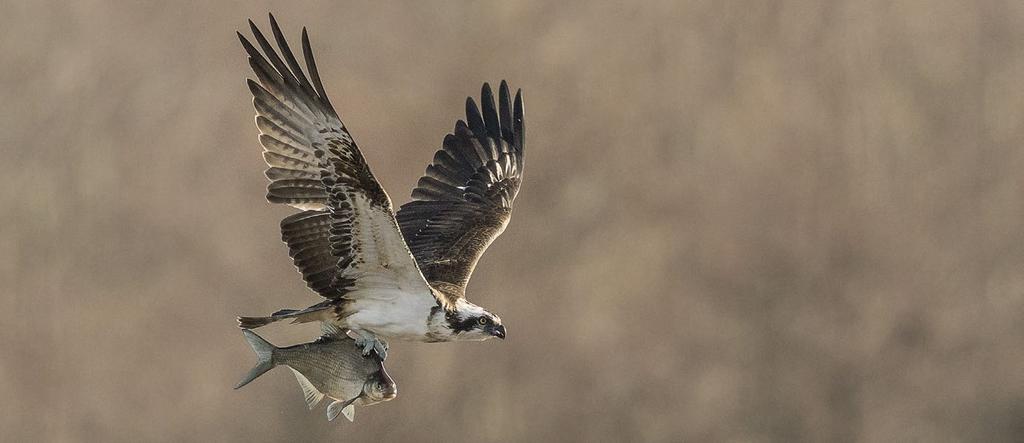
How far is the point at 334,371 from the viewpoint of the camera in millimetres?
7406

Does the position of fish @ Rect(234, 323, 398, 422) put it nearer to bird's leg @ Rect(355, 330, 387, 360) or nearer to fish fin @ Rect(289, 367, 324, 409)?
fish fin @ Rect(289, 367, 324, 409)

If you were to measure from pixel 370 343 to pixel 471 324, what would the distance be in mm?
502

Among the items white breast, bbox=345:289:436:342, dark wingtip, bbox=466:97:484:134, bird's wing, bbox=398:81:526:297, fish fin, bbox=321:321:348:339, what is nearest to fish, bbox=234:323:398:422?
white breast, bbox=345:289:436:342

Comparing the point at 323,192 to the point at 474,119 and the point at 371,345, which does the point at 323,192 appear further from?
the point at 474,119

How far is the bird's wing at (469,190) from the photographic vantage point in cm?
909

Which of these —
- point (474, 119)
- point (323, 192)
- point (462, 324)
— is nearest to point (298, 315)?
point (323, 192)

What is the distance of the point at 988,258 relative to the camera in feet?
50.4

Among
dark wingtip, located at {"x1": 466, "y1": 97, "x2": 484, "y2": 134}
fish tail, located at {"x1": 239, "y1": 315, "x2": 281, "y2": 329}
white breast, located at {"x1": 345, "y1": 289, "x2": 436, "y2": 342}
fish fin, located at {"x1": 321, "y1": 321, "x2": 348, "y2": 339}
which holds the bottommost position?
fish fin, located at {"x1": 321, "y1": 321, "x2": 348, "y2": 339}

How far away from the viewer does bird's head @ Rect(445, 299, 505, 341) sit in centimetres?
784

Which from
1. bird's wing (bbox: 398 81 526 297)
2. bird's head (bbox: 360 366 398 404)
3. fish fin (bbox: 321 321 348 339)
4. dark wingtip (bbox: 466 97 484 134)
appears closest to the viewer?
bird's head (bbox: 360 366 398 404)

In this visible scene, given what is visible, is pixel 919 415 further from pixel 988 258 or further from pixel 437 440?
pixel 437 440

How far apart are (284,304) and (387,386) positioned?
671cm

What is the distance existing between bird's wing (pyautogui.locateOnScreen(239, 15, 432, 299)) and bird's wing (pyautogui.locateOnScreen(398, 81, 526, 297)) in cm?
112

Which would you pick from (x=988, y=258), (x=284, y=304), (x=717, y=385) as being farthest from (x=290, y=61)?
(x=988, y=258)
